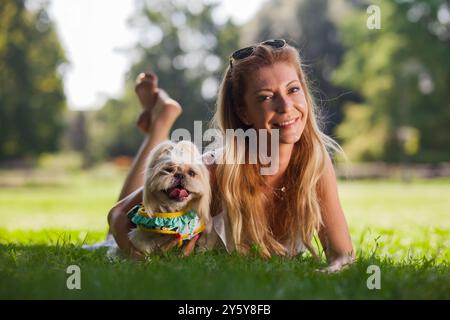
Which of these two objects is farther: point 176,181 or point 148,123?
point 148,123

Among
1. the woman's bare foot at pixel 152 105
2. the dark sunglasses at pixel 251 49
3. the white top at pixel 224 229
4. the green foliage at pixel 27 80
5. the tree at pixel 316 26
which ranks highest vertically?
the tree at pixel 316 26

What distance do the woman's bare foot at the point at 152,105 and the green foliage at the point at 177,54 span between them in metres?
28.3

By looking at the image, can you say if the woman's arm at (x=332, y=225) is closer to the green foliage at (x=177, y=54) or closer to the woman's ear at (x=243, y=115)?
the woman's ear at (x=243, y=115)

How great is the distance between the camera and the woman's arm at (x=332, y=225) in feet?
11.5

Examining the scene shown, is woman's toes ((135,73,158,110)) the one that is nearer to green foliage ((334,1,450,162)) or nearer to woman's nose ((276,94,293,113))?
woman's nose ((276,94,293,113))

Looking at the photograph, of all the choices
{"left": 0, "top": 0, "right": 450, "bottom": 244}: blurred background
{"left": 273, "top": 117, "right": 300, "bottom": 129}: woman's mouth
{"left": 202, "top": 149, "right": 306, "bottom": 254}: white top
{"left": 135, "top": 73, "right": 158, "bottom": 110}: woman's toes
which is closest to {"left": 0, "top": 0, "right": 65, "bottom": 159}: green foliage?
{"left": 0, "top": 0, "right": 450, "bottom": 244}: blurred background

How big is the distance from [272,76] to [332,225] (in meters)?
1.04

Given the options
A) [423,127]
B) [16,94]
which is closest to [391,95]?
[423,127]

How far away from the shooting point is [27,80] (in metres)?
30.7

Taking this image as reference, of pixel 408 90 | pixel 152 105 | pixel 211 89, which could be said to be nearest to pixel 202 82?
pixel 211 89

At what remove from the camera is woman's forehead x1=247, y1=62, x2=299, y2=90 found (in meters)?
3.48

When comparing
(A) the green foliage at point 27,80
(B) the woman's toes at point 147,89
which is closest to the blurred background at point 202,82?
(A) the green foliage at point 27,80

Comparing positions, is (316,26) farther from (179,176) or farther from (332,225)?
(179,176)

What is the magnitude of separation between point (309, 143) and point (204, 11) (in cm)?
3414
